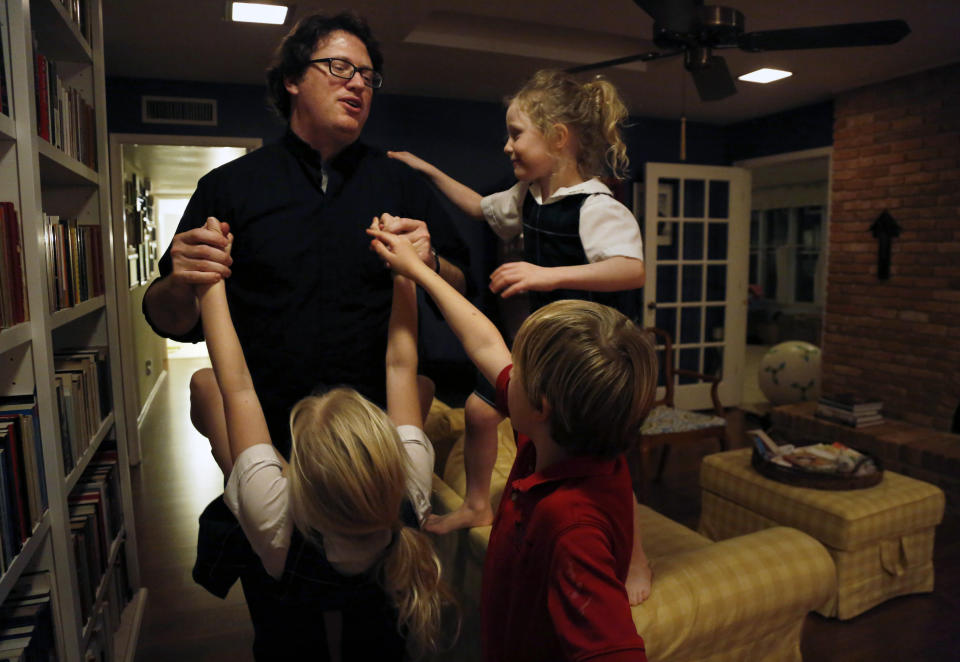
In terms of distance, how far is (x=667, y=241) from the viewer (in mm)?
5801

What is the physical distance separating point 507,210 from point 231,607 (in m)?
2.01

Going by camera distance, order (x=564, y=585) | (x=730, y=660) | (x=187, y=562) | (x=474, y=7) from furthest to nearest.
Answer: (x=474, y=7) < (x=187, y=562) < (x=730, y=660) < (x=564, y=585)

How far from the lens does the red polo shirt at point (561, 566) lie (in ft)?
3.01

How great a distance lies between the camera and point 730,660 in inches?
67.4

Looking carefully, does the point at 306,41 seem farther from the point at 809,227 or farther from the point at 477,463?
the point at 809,227

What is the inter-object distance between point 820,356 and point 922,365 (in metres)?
0.94

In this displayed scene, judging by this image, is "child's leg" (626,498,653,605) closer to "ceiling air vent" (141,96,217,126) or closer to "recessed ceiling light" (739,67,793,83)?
"recessed ceiling light" (739,67,793,83)

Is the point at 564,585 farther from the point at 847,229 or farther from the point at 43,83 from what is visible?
the point at 847,229

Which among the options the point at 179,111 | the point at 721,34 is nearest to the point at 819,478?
the point at 721,34

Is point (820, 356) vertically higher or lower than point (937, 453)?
higher

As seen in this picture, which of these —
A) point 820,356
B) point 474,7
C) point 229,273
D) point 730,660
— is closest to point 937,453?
point 820,356

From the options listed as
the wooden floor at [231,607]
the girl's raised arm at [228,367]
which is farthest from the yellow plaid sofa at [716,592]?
the girl's raised arm at [228,367]

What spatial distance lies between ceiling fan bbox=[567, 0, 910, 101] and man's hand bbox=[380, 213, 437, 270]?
4.83 feet

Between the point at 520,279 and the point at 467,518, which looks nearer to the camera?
the point at 520,279
